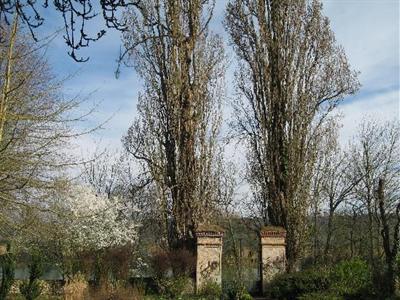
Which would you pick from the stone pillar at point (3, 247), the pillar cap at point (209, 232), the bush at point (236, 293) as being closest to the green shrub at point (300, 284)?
the bush at point (236, 293)

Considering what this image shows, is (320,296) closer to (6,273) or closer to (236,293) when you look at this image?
(236,293)

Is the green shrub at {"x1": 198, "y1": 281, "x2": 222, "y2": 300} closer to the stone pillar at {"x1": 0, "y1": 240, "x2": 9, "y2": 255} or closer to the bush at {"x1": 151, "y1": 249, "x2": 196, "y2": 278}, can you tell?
the bush at {"x1": 151, "y1": 249, "x2": 196, "y2": 278}

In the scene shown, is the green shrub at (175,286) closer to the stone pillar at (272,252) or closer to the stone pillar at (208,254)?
the stone pillar at (208,254)

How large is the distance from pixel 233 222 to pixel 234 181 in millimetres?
2280

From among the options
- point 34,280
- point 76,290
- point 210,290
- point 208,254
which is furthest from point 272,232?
point 34,280

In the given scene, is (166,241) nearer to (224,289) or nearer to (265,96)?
(224,289)

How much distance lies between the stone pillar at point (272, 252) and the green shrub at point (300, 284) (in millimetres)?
1330

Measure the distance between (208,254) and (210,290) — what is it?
1159 millimetres

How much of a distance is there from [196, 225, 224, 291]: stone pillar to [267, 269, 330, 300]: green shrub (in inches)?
79.1

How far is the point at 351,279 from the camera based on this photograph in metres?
12.4

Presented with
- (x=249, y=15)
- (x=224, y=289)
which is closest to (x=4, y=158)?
(x=224, y=289)

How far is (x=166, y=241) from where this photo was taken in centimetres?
1666

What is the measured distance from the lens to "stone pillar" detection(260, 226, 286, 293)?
15.4 metres

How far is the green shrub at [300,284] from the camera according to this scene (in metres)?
12.6
